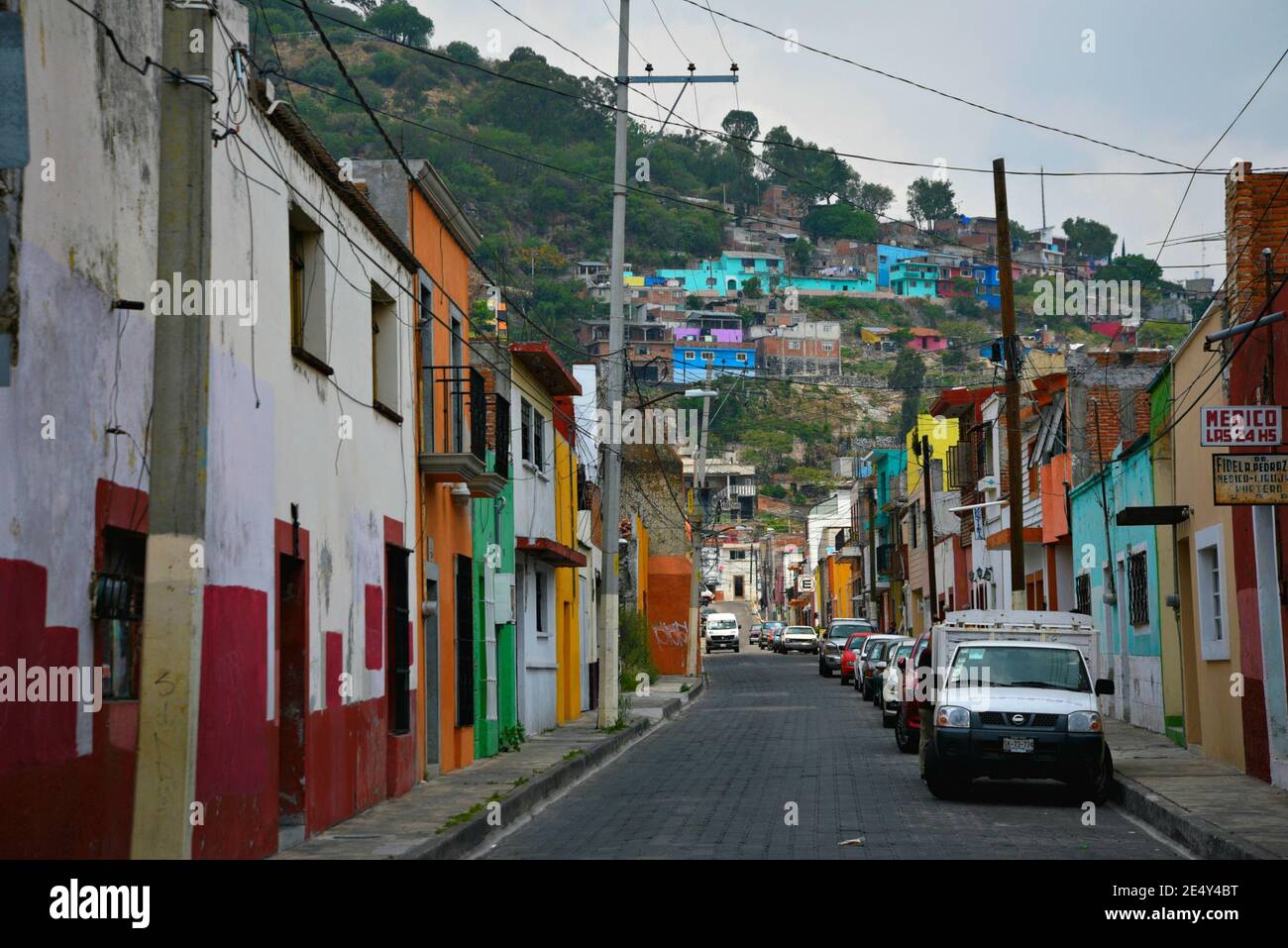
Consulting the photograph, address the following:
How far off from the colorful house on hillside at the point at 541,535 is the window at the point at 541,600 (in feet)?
0.06

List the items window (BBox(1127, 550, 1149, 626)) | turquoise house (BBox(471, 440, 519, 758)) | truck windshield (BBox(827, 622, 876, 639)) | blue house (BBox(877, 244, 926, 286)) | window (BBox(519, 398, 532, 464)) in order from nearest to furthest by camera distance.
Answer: turquoise house (BBox(471, 440, 519, 758)) → window (BBox(1127, 550, 1149, 626)) → window (BBox(519, 398, 532, 464)) → truck windshield (BBox(827, 622, 876, 639)) → blue house (BBox(877, 244, 926, 286))

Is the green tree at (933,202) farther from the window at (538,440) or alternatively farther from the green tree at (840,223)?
the window at (538,440)

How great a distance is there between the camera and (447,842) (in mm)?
12984

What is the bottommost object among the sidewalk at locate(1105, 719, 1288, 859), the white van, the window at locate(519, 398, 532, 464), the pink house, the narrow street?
the narrow street

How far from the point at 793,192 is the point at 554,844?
17115 cm

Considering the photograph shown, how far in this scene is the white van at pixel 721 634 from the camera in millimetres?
94000

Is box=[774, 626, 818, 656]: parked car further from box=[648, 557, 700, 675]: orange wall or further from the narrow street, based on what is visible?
the narrow street

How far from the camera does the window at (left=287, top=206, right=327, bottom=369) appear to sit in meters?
14.6

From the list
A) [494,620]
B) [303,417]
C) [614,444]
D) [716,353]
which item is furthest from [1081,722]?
→ [716,353]

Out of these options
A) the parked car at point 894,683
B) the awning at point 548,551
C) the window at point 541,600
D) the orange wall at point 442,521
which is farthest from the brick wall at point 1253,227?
the window at point 541,600

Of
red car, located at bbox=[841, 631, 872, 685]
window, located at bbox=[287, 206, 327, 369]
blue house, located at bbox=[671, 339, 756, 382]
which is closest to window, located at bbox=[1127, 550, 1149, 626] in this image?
window, located at bbox=[287, 206, 327, 369]

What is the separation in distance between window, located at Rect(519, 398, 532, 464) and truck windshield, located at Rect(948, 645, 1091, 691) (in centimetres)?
1087
